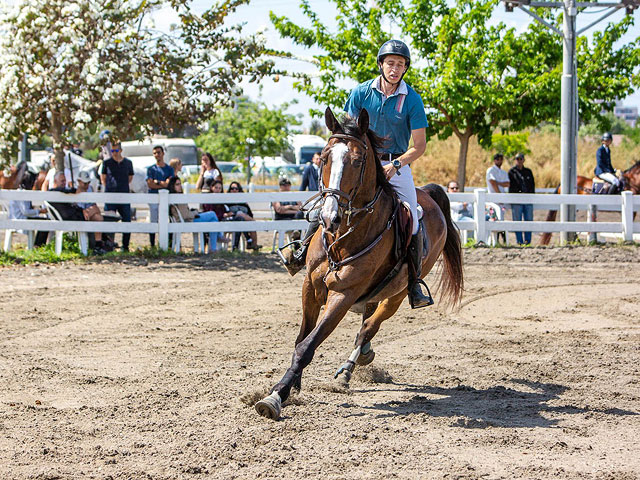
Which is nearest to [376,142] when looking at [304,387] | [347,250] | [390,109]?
[390,109]

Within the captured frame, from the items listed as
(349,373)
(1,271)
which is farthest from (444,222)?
(1,271)

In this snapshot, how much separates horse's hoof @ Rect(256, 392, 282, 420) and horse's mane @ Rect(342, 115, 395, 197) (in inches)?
75.9

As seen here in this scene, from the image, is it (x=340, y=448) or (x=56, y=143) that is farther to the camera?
(x=56, y=143)

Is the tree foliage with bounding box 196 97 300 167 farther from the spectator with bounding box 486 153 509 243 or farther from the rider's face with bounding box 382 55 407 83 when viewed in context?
the rider's face with bounding box 382 55 407 83

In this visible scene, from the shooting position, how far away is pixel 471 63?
74.7ft

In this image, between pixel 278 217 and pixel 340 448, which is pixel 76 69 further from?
pixel 340 448

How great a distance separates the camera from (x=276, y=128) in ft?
138

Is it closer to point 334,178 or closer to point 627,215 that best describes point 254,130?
point 627,215

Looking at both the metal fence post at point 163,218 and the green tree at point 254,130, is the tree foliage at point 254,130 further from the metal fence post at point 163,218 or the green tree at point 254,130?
the metal fence post at point 163,218

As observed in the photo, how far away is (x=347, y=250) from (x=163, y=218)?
10022 millimetres

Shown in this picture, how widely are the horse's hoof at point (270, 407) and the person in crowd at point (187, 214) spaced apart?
10.7 meters

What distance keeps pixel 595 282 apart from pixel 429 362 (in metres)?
6.41

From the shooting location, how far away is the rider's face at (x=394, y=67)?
6.65 metres

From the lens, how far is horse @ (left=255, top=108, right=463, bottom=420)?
19.1ft
